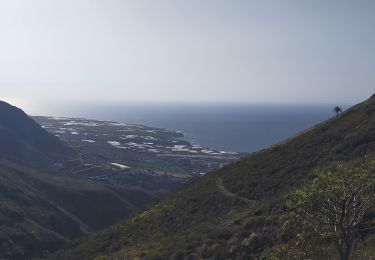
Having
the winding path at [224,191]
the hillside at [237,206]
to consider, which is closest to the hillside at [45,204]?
the hillside at [237,206]

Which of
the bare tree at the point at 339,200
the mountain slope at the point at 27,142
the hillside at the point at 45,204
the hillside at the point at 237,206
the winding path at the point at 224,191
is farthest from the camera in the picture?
the mountain slope at the point at 27,142

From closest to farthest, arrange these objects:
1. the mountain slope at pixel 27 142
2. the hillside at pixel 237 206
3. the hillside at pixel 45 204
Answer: the hillside at pixel 237 206, the hillside at pixel 45 204, the mountain slope at pixel 27 142

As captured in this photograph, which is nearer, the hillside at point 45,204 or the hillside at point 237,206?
the hillside at point 237,206

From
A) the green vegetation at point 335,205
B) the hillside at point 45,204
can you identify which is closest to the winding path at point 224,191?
the hillside at point 45,204

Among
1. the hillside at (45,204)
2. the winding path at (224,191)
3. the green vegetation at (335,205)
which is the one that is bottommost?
the hillside at (45,204)

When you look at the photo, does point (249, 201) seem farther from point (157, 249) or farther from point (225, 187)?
point (157, 249)

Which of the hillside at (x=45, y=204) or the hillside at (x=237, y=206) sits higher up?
the hillside at (x=237, y=206)

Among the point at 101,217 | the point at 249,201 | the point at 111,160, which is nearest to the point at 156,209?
the point at 249,201

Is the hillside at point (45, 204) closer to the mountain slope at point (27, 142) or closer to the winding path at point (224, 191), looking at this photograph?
the mountain slope at point (27, 142)
